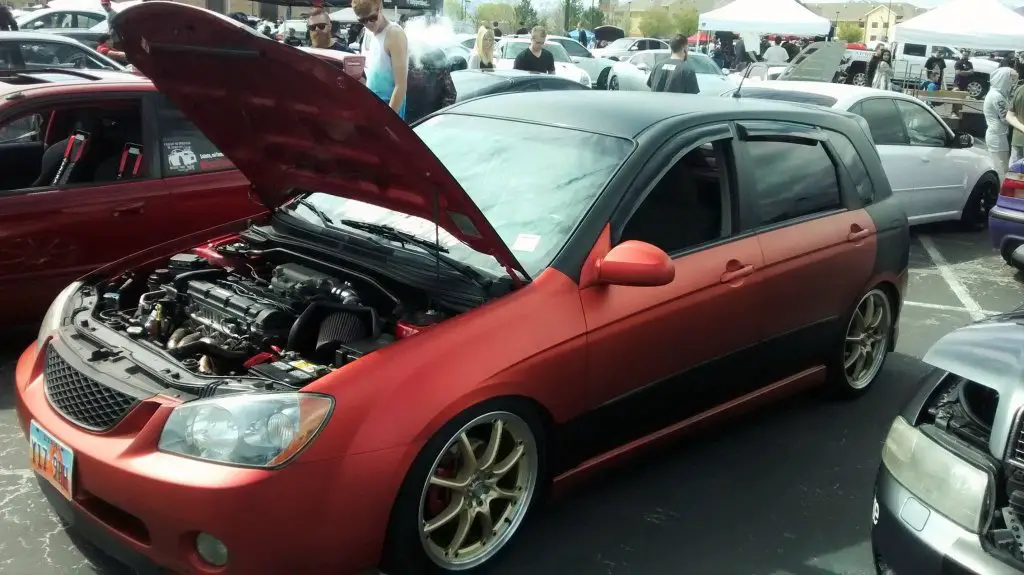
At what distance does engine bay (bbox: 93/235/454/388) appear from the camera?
2.92 metres

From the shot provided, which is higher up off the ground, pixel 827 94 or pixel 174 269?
pixel 827 94

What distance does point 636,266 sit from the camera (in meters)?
3.00

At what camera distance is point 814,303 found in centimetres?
408

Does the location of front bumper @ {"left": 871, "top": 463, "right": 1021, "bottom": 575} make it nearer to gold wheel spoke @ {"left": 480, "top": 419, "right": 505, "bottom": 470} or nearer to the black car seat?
gold wheel spoke @ {"left": 480, "top": 419, "right": 505, "bottom": 470}

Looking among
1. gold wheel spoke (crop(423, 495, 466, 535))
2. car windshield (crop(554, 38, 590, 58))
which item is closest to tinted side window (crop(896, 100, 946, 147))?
gold wheel spoke (crop(423, 495, 466, 535))

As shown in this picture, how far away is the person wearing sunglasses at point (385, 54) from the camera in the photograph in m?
6.57

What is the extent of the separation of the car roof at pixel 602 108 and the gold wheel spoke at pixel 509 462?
132cm

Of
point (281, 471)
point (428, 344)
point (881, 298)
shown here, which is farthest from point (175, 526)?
point (881, 298)

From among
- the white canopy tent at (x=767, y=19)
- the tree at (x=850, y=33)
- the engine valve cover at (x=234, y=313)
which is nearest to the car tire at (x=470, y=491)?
the engine valve cover at (x=234, y=313)

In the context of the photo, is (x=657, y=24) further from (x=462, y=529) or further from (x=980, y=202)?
(x=462, y=529)

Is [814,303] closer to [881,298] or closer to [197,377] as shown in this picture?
[881,298]

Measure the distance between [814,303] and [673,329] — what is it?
1020mm

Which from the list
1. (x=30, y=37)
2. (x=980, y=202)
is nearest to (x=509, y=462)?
(x=980, y=202)

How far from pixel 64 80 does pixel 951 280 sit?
668 centimetres
